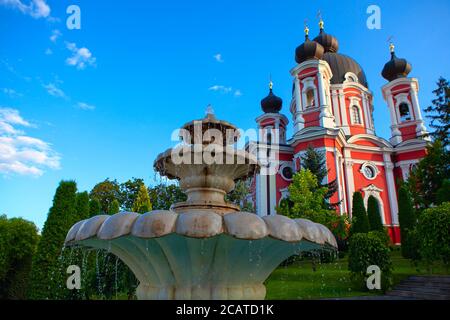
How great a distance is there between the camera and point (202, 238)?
361 centimetres

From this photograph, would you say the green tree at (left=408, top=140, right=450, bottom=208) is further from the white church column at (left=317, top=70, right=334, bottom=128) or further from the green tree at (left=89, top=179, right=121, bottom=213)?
the green tree at (left=89, top=179, right=121, bottom=213)

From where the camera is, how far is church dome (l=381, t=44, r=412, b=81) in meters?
33.0

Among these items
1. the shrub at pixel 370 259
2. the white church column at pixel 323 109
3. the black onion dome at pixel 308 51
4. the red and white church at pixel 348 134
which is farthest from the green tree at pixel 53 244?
the black onion dome at pixel 308 51

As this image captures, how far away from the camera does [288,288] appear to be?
12.5 m

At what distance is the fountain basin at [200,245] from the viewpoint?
3666 mm

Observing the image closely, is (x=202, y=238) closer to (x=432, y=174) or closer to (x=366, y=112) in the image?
(x=432, y=174)

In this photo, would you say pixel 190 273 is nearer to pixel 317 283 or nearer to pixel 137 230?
pixel 137 230

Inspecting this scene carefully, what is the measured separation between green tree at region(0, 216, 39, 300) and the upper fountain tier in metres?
14.5

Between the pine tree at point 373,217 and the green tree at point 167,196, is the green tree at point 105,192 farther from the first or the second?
the pine tree at point 373,217
